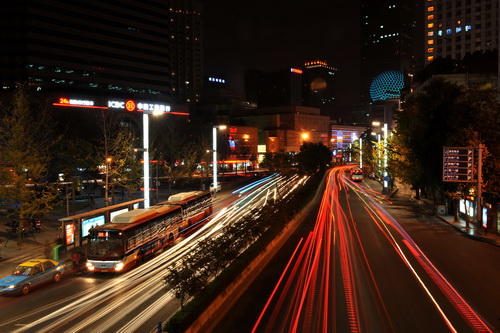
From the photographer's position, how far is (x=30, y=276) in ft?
54.0

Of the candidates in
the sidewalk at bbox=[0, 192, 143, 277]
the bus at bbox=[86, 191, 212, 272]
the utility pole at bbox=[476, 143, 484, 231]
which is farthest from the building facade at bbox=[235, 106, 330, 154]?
the bus at bbox=[86, 191, 212, 272]

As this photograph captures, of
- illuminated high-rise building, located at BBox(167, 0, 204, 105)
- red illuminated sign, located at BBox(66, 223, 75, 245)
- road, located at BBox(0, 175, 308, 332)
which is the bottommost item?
road, located at BBox(0, 175, 308, 332)

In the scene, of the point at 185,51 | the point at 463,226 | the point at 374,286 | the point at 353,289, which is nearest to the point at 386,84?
the point at 185,51

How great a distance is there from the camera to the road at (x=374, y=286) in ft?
39.2

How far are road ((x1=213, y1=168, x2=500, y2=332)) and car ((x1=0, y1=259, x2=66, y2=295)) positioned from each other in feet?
30.2

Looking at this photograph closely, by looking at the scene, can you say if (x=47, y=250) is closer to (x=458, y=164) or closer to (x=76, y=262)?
(x=76, y=262)

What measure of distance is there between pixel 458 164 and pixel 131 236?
22090 millimetres

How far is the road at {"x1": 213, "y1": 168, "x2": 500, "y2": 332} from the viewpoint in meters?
11.9

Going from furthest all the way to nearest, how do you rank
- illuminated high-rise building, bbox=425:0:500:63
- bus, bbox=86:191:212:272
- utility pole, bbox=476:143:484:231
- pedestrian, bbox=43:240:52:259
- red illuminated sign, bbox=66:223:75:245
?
illuminated high-rise building, bbox=425:0:500:63 < utility pole, bbox=476:143:484:231 < red illuminated sign, bbox=66:223:75:245 < pedestrian, bbox=43:240:52:259 < bus, bbox=86:191:212:272

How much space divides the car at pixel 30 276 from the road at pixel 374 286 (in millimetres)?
9218

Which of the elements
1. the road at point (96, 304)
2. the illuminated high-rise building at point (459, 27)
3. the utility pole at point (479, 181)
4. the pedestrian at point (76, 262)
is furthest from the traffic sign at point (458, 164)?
the illuminated high-rise building at point (459, 27)

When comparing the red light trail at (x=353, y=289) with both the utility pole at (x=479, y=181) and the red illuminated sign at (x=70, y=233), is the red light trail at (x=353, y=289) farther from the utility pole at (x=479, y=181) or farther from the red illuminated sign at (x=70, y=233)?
the red illuminated sign at (x=70, y=233)

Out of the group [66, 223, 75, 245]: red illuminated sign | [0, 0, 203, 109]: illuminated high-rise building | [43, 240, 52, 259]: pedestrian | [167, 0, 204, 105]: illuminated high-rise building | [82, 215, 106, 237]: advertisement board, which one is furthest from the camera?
[167, 0, 204, 105]: illuminated high-rise building

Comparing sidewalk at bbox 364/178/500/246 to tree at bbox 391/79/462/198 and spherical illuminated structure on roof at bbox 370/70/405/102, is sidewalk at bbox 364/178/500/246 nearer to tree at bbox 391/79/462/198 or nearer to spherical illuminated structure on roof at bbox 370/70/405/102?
tree at bbox 391/79/462/198
